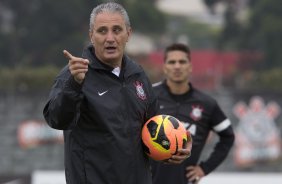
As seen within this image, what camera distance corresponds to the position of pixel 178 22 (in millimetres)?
19516

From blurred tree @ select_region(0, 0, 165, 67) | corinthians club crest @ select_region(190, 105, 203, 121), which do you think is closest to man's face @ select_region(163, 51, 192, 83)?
corinthians club crest @ select_region(190, 105, 203, 121)

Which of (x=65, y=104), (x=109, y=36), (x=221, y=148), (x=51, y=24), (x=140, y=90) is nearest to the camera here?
(x=65, y=104)

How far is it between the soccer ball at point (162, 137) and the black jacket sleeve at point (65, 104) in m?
0.58

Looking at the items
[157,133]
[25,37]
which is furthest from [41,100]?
[157,133]

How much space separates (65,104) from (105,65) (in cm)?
47

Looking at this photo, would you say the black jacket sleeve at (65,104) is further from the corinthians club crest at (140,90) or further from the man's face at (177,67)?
the man's face at (177,67)

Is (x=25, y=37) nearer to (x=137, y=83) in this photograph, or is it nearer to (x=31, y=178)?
(x=31, y=178)

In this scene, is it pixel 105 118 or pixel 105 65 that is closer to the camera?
pixel 105 118

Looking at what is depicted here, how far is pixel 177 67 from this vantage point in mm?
7270

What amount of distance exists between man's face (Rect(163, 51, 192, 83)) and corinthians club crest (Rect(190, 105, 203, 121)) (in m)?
0.25

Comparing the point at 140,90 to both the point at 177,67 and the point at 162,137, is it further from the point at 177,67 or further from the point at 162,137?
the point at 177,67

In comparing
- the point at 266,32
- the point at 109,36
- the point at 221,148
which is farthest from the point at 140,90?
the point at 266,32

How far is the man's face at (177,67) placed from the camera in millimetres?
7242

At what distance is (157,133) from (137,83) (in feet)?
1.11
